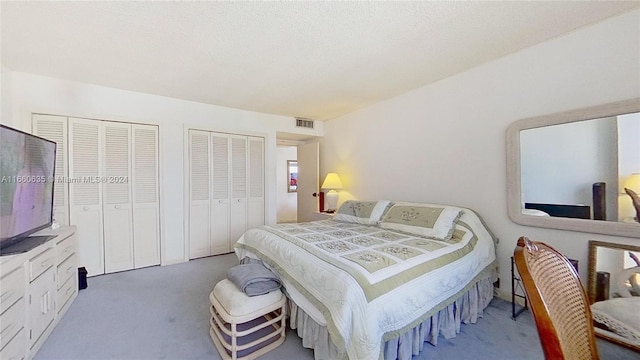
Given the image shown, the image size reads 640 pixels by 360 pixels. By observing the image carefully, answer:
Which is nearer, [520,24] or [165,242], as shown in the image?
[520,24]

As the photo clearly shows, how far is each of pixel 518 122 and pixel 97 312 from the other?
4.06 meters

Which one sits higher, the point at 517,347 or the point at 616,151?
the point at 616,151

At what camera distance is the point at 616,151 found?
6.01ft

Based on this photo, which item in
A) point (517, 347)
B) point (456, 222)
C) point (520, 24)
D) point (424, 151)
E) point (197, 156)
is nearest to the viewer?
point (517, 347)

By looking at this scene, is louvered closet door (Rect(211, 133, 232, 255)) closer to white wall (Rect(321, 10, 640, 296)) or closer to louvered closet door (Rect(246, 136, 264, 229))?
louvered closet door (Rect(246, 136, 264, 229))

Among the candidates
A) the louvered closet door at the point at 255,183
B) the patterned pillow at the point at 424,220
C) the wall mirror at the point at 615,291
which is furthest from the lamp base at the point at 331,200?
the wall mirror at the point at 615,291

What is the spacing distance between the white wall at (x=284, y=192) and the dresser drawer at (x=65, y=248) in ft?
15.1

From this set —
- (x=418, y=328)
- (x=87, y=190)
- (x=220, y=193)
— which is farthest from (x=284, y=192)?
(x=418, y=328)

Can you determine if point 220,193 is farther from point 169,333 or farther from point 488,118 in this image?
point 488,118

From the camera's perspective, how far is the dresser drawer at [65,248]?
210 centimetres

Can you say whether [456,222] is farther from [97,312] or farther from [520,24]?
[97,312]

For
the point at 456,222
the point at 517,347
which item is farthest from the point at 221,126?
the point at 517,347

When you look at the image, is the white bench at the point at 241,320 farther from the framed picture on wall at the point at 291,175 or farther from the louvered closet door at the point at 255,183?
the framed picture on wall at the point at 291,175

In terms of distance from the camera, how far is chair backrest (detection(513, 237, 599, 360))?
2.23 feet
